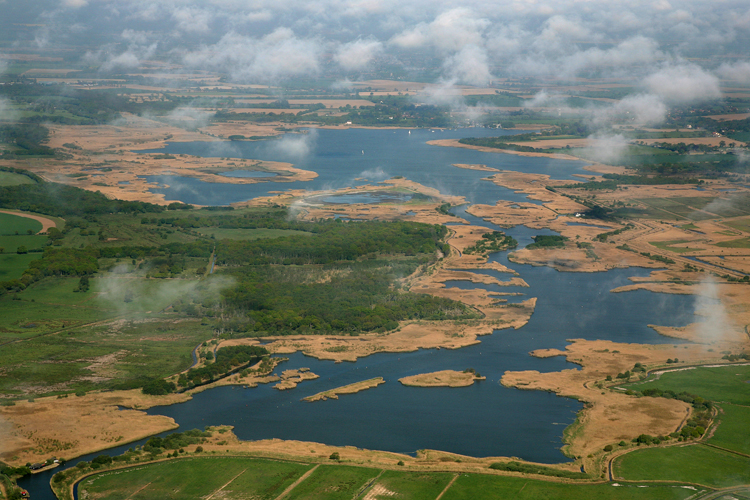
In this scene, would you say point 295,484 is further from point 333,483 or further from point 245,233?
point 245,233

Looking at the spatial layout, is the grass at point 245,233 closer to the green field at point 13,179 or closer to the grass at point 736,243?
the green field at point 13,179

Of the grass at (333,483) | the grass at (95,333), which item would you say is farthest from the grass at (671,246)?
the grass at (333,483)

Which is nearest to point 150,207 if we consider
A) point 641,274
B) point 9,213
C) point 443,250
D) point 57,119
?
point 9,213

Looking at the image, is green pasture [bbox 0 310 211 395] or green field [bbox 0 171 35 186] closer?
green pasture [bbox 0 310 211 395]

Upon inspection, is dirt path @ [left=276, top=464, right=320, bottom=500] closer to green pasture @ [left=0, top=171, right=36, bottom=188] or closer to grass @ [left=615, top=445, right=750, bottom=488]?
grass @ [left=615, top=445, right=750, bottom=488]

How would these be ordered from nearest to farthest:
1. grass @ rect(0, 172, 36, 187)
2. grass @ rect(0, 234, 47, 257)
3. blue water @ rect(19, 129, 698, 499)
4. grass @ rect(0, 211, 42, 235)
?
blue water @ rect(19, 129, 698, 499)
grass @ rect(0, 234, 47, 257)
grass @ rect(0, 211, 42, 235)
grass @ rect(0, 172, 36, 187)

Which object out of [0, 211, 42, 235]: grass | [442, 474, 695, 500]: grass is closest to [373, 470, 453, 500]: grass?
[442, 474, 695, 500]: grass

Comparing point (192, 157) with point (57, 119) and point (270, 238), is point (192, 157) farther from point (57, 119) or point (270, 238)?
point (270, 238)
